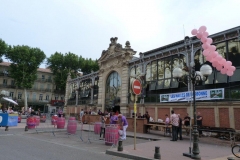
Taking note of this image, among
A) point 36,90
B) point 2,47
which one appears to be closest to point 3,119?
point 2,47

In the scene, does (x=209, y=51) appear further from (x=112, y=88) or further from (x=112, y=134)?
(x=112, y=88)

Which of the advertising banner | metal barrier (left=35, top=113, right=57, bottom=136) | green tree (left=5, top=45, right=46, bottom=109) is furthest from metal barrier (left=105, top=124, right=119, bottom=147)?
green tree (left=5, top=45, right=46, bottom=109)

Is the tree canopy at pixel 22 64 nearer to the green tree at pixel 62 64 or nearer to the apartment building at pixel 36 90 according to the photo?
the green tree at pixel 62 64

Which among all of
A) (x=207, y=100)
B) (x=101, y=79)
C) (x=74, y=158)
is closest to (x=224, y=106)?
(x=207, y=100)

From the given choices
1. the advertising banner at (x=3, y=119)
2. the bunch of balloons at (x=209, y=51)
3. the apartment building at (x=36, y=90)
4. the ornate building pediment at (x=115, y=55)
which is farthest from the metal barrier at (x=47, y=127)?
the apartment building at (x=36, y=90)

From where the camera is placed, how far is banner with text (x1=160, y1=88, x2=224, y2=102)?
15.1 metres

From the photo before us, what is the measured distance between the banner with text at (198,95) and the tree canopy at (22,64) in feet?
120

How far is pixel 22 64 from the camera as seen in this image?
45.3 m

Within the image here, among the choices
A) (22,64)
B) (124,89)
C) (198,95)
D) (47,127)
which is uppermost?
(22,64)

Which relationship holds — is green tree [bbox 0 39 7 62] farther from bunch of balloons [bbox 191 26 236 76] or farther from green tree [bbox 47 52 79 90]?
bunch of balloons [bbox 191 26 236 76]

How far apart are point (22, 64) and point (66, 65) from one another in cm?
1063

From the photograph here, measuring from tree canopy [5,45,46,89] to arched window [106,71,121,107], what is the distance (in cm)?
2626

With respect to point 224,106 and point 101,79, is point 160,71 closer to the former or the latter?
point 224,106

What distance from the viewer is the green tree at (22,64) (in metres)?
45.0
